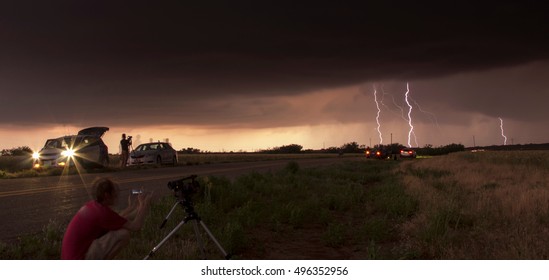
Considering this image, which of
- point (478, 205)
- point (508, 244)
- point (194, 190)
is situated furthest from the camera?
point (478, 205)

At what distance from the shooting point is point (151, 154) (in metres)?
30.3

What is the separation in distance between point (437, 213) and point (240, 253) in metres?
3.61

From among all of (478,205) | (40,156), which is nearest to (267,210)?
(478,205)

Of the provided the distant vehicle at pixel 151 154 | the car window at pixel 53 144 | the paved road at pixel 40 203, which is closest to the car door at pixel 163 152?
the distant vehicle at pixel 151 154

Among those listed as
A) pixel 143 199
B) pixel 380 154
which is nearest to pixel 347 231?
pixel 143 199

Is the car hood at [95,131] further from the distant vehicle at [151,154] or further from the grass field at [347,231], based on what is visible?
the grass field at [347,231]

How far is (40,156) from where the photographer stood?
81.9ft

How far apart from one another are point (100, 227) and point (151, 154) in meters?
26.1

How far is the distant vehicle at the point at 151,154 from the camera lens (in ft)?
99.0

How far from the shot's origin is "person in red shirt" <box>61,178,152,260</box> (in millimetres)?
4680

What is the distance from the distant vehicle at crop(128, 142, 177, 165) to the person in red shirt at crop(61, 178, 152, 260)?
25816 millimetres

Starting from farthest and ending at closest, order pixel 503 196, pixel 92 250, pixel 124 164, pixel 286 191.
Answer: pixel 124 164 → pixel 286 191 → pixel 503 196 → pixel 92 250
